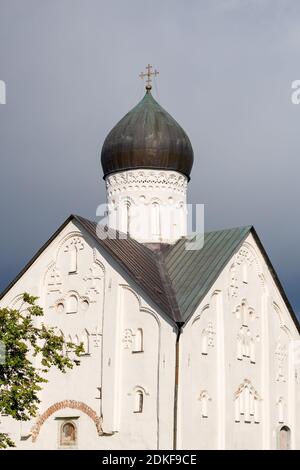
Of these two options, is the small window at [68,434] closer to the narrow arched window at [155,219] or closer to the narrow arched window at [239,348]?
the narrow arched window at [239,348]

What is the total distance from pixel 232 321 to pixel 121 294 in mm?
3119

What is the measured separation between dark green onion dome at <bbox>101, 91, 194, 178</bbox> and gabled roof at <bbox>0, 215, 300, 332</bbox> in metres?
2.40

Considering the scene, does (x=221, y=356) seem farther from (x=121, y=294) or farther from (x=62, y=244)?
(x=62, y=244)

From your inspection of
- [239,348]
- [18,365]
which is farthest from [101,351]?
[18,365]

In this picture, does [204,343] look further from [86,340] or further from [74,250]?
[74,250]

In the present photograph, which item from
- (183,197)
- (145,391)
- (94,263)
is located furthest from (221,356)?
(183,197)

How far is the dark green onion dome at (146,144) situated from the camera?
23.6 meters

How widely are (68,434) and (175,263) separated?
16.9 ft

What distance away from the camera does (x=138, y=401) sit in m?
18.7

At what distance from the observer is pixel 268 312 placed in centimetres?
2255

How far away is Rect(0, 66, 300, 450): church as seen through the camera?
1862 centimetres

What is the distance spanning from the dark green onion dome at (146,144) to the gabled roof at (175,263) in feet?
7.87

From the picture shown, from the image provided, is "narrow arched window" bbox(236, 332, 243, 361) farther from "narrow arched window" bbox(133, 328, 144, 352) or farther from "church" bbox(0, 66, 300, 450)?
"narrow arched window" bbox(133, 328, 144, 352)

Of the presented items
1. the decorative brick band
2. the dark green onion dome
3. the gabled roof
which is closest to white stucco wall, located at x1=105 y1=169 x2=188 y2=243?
the dark green onion dome
